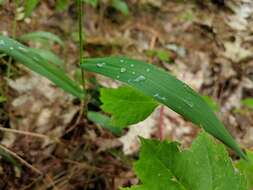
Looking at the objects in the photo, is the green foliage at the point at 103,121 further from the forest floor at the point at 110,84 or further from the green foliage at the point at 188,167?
the green foliage at the point at 188,167

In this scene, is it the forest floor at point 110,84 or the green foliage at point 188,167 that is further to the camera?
the forest floor at point 110,84

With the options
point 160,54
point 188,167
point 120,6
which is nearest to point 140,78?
point 188,167

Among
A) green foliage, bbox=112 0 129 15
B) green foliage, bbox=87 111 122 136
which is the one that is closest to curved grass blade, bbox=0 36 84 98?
green foliage, bbox=87 111 122 136

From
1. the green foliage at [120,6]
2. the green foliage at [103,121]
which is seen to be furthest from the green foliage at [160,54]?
the green foliage at [103,121]

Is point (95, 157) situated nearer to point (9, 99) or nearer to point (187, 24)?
point (9, 99)

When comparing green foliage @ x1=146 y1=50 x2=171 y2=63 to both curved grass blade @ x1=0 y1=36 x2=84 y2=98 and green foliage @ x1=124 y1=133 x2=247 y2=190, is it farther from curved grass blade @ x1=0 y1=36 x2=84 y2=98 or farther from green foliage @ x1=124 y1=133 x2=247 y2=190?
green foliage @ x1=124 y1=133 x2=247 y2=190

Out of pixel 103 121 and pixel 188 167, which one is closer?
pixel 188 167

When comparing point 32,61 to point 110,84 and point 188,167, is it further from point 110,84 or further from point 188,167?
point 110,84
